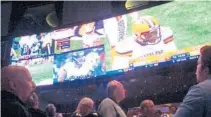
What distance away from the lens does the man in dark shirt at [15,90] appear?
75.9 inches

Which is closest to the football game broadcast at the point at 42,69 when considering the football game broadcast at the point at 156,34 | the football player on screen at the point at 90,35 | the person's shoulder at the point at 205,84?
the football player on screen at the point at 90,35

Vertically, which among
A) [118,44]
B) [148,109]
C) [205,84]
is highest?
[118,44]

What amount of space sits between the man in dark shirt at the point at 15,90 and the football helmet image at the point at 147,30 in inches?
97.4

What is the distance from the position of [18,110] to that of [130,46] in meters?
2.81

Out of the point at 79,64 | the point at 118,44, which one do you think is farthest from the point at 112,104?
the point at 79,64

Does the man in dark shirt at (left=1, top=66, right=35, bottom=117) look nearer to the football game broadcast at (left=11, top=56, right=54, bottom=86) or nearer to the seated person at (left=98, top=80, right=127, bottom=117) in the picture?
the seated person at (left=98, top=80, right=127, bottom=117)

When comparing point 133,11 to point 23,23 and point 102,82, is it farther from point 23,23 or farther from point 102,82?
point 23,23

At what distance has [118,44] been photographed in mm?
4676

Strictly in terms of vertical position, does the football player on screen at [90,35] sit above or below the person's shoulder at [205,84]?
above

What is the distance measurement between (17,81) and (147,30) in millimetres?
2593

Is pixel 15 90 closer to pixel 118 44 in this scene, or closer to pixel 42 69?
pixel 118 44

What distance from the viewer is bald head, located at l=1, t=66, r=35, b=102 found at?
214 cm

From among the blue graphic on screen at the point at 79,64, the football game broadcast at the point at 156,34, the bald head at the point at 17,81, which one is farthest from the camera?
the blue graphic on screen at the point at 79,64

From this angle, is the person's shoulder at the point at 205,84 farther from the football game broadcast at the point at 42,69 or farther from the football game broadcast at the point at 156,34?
the football game broadcast at the point at 42,69
